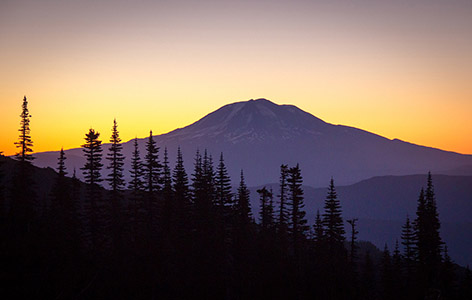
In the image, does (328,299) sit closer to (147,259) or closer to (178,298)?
(178,298)

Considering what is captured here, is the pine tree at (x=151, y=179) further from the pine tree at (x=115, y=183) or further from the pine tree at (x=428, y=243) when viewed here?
the pine tree at (x=428, y=243)

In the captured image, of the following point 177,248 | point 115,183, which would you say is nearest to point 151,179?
point 115,183

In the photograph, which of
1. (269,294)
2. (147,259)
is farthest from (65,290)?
(269,294)

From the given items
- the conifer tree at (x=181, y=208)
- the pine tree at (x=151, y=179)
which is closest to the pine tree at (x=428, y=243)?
the conifer tree at (x=181, y=208)

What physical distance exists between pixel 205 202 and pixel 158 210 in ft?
20.5

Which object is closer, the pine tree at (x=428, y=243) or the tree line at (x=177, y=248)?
the tree line at (x=177, y=248)

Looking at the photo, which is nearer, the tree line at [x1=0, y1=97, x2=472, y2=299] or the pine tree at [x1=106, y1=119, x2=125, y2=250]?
the tree line at [x1=0, y1=97, x2=472, y2=299]

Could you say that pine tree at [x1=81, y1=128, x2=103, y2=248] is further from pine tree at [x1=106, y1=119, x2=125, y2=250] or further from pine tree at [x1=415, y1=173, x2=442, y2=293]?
pine tree at [x1=415, y1=173, x2=442, y2=293]

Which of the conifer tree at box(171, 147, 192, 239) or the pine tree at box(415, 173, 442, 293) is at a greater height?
the conifer tree at box(171, 147, 192, 239)

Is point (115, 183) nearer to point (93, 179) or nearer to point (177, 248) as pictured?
point (93, 179)

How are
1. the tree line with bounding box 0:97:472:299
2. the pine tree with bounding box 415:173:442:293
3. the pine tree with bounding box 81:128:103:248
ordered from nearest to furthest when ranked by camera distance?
the tree line with bounding box 0:97:472:299
the pine tree with bounding box 81:128:103:248
the pine tree with bounding box 415:173:442:293

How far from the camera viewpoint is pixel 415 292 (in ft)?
146

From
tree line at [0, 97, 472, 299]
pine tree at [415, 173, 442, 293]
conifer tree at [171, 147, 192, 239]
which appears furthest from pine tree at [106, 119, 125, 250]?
pine tree at [415, 173, 442, 293]

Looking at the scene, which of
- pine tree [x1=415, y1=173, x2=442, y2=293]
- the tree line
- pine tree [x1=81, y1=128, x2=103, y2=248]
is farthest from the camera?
pine tree [x1=415, y1=173, x2=442, y2=293]
